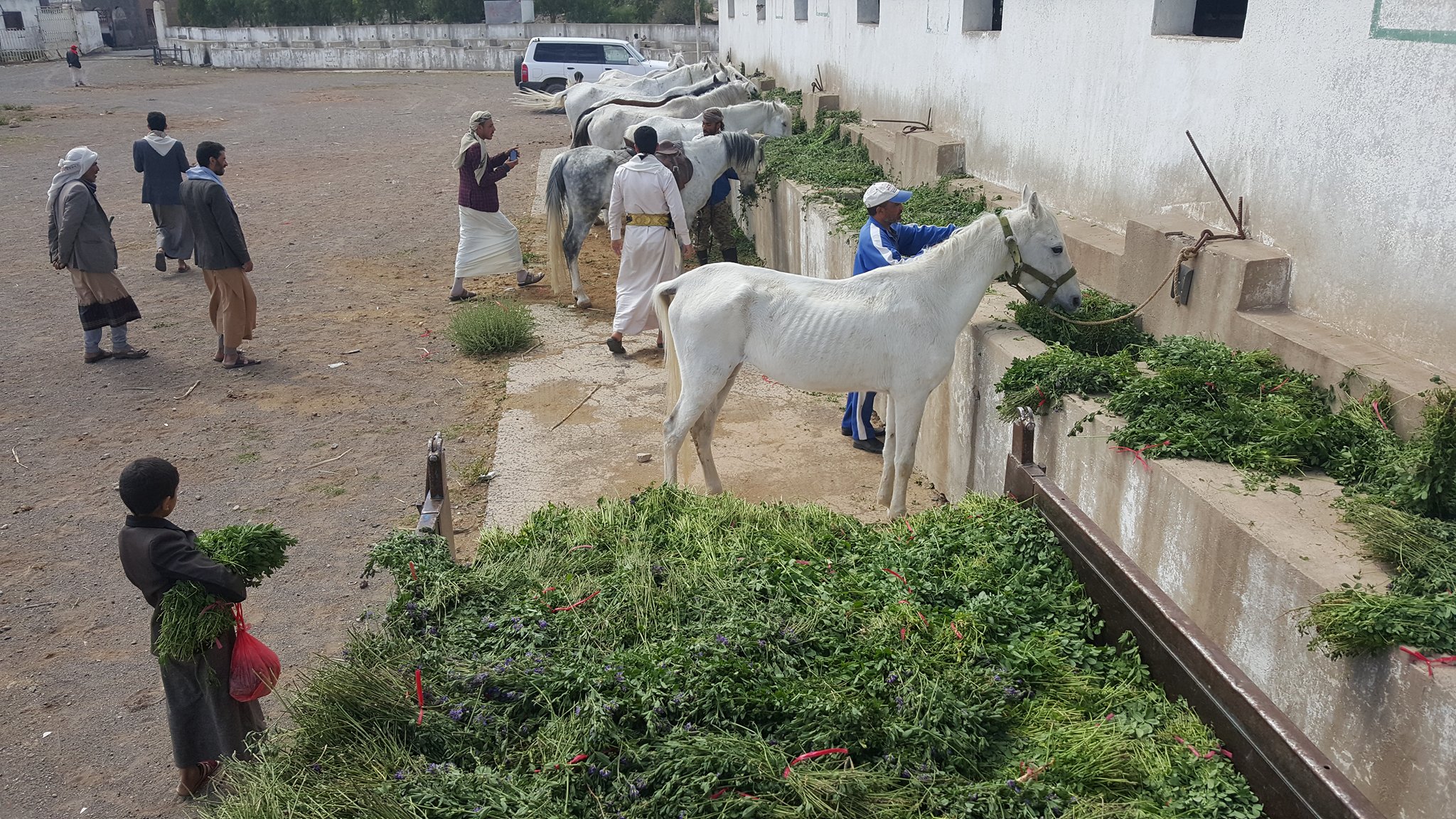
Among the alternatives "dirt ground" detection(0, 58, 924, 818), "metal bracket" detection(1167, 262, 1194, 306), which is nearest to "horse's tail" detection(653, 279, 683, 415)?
"dirt ground" detection(0, 58, 924, 818)

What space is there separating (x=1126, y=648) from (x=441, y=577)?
227 centimetres

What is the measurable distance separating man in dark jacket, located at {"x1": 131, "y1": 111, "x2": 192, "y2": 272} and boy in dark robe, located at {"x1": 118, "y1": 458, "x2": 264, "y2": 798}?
26.8 feet

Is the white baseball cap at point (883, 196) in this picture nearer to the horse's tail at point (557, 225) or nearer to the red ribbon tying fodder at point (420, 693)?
the red ribbon tying fodder at point (420, 693)

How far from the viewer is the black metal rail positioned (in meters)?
2.25

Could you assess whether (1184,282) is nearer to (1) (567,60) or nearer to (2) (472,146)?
(2) (472,146)

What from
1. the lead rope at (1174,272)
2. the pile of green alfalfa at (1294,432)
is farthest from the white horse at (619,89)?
the pile of green alfalfa at (1294,432)

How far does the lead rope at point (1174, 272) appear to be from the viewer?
4.80 meters

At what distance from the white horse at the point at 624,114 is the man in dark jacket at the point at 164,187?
5049 millimetres

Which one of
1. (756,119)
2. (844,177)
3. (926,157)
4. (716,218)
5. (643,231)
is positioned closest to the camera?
(643,231)

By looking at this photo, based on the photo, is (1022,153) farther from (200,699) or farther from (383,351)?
(200,699)

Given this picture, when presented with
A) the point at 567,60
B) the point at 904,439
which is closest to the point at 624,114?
the point at 904,439

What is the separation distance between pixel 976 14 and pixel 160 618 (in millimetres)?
8229

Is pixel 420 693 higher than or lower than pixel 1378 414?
lower

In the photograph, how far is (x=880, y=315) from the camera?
4992 millimetres
